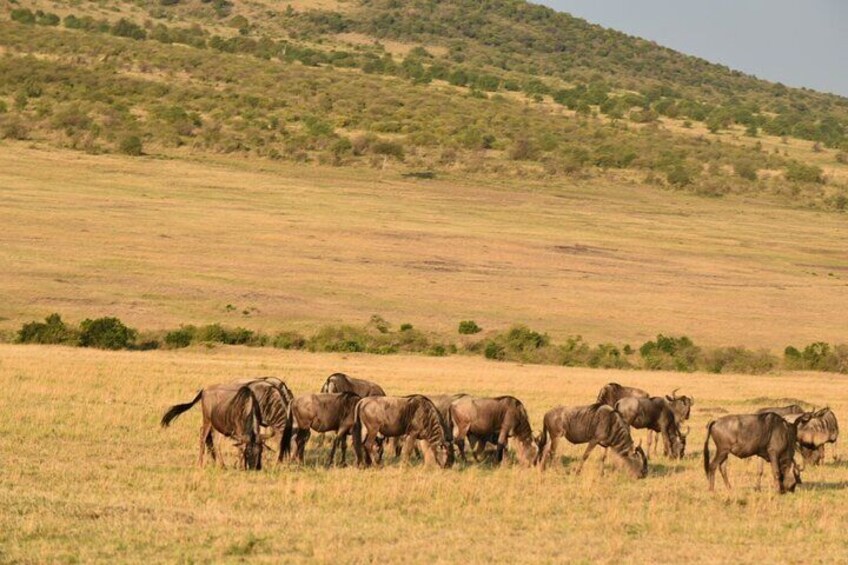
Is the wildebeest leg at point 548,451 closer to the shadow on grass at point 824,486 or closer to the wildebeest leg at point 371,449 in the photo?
the wildebeest leg at point 371,449

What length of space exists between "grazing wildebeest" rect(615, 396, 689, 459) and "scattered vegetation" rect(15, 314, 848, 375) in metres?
19.1

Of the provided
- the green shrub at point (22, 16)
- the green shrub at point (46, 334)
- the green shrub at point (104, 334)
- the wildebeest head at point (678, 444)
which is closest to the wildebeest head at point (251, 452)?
the wildebeest head at point (678, 444)

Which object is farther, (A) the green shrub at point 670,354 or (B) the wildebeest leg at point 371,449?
(A) the green shrub at point 670,354

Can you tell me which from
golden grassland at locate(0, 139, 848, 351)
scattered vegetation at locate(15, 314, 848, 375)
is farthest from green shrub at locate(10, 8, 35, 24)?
scattered vegetation at locate(15, 314, 848, 375)

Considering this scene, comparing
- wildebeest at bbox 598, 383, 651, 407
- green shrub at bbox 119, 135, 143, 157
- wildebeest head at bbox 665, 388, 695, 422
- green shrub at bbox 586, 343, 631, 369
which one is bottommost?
green shrub at bbox 586, 343, 631, 369

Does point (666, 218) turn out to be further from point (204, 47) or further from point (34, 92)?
point (204, 47)

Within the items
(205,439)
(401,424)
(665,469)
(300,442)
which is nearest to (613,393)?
(665,469)

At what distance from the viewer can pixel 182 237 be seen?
62531 mm

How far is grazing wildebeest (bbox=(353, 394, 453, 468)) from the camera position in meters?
19.7

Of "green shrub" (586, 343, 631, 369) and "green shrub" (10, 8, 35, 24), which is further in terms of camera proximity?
"green shrub" (10, 8, 35, 24)

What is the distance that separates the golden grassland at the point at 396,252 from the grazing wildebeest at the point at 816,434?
988 inches

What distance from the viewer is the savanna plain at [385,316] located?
15.2 m

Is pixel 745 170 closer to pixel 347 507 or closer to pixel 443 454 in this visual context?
pixel 443 454

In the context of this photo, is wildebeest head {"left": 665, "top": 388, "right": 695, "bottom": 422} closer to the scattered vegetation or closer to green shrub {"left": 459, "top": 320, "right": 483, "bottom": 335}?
the scattered vegetation
